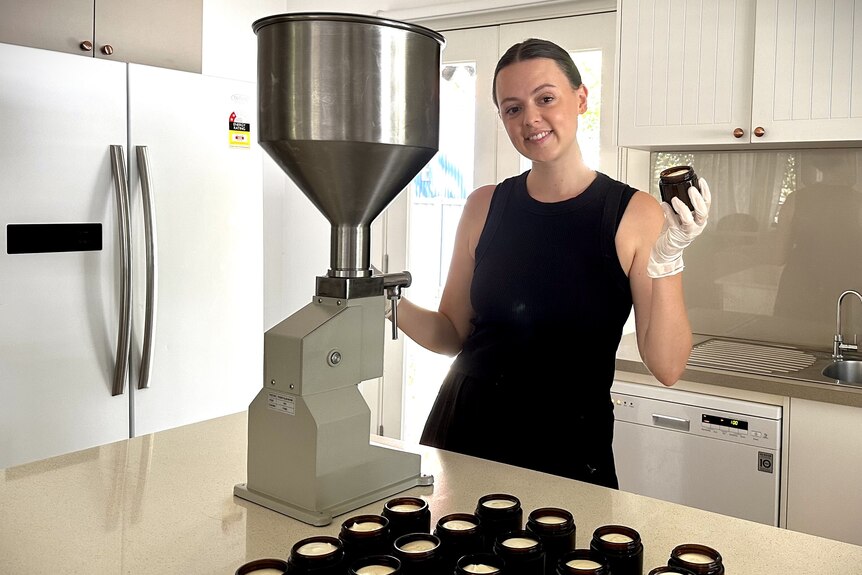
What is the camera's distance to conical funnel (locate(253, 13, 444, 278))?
1.28m

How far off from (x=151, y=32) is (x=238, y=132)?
64cm

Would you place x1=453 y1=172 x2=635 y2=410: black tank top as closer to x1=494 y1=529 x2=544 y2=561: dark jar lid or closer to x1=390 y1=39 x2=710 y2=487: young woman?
x1=390 y1=39 x2=710 y2=487: young woman

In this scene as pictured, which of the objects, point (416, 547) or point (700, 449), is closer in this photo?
point (416, 547)

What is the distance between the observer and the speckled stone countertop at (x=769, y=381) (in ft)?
Result: 7.61

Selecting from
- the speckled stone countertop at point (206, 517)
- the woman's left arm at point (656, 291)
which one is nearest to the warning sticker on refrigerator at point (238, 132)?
the speckled stone countertop at point (206, 517)

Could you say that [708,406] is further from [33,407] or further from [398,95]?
[33,407]

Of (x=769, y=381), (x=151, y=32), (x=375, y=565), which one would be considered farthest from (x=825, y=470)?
(x=151, y=32)

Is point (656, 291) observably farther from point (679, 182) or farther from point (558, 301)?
point (679, 182)

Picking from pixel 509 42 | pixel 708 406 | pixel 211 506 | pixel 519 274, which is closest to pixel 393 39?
pixel 519 274

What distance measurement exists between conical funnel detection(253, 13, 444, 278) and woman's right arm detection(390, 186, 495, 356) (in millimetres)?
540

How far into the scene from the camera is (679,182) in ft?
4.43

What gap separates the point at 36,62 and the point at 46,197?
411mm

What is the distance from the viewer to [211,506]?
136 cm

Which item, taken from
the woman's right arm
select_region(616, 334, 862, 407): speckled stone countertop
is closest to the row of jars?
the woman's right arm
